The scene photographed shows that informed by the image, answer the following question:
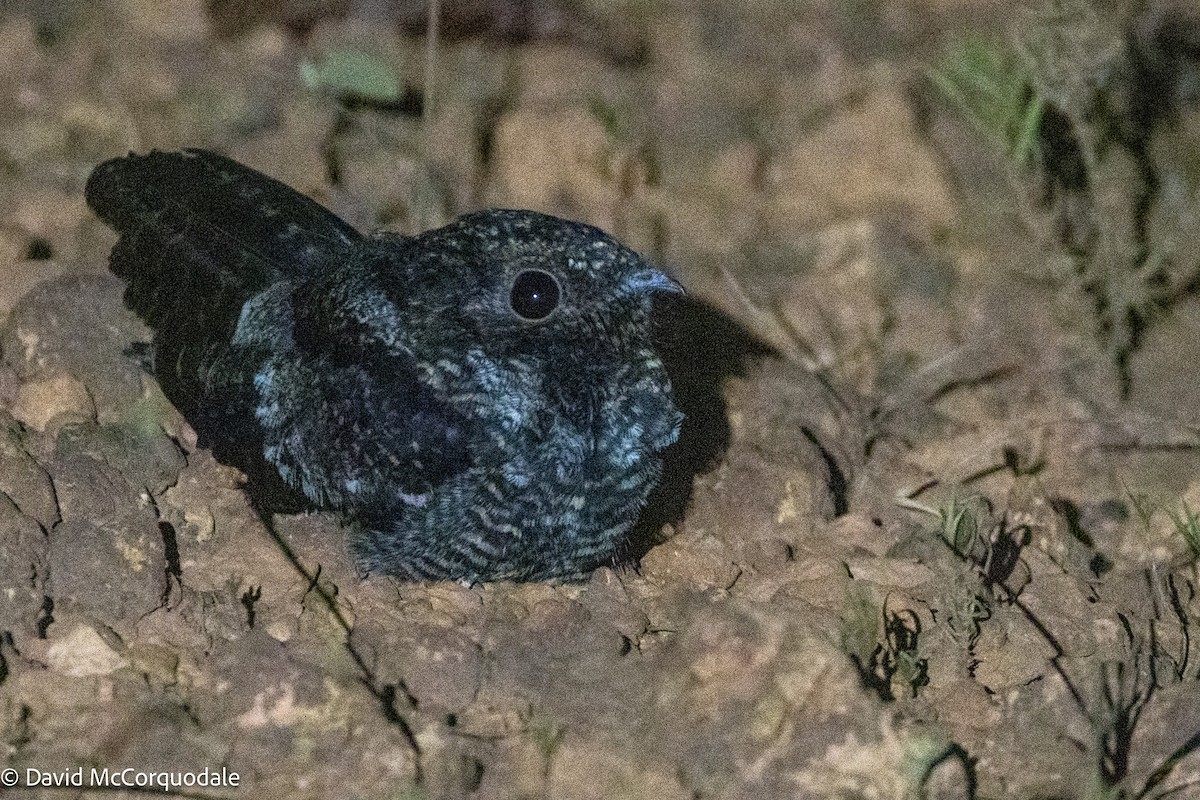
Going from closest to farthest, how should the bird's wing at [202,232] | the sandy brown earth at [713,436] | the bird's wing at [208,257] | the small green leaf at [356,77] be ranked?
the sandy brown earth at [713,436] → the bird's wing at [208,257] → the bird's wing at [202,232] → the small green leaf at [356,77]

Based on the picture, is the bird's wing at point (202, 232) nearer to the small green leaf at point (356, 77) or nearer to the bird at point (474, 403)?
the bird at point (474, 403)

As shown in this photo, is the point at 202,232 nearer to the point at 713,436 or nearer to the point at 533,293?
the point at 533,293

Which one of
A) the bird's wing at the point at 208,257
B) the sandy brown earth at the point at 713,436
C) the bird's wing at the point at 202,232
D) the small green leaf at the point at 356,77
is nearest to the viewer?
the sandy brown earth at the point at 713,436

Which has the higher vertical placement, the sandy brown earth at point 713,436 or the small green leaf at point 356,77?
the small green leaf at point 356,77

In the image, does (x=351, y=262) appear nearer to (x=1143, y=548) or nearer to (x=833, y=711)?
(x=833, y=711)

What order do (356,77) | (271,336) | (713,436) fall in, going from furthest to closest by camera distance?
(356,77) → (713,436) → (271,336)

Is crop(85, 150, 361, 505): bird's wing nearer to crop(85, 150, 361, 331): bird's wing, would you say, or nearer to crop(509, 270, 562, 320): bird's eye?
crop(85, 150, 361, 331): bird's wing

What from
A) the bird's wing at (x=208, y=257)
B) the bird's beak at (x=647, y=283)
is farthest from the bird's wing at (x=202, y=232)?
the bird's beak at (x=647, y=283)

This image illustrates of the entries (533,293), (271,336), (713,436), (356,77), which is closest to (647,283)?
(533,293)
